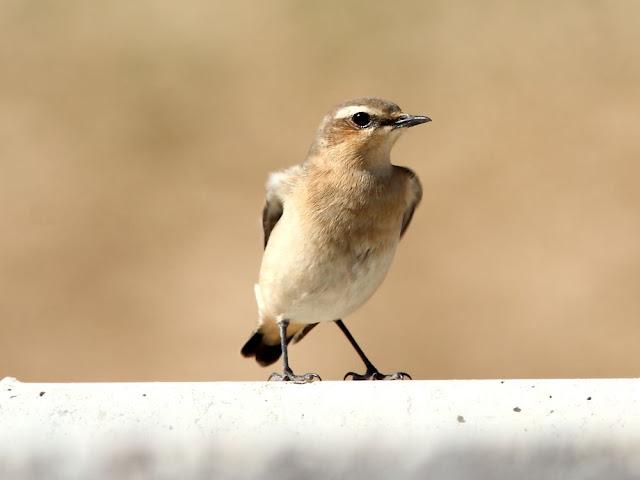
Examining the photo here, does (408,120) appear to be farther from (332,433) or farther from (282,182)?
(332,433)

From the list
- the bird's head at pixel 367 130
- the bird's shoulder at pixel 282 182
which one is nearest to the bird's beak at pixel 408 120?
the bird's head at pixel 367 130

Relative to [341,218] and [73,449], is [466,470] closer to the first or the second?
[73,449]

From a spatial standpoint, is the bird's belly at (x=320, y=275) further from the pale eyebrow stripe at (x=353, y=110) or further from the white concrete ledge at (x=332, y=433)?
the white concrete ledge at (x=332, y=433)

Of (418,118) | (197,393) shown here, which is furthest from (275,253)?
(197,393)

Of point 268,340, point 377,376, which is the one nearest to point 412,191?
point 377,376

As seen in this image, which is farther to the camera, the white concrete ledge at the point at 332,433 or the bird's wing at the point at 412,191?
the bird's wing at the point at 412,191

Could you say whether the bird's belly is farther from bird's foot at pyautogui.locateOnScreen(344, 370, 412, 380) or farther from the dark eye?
the dark eye
